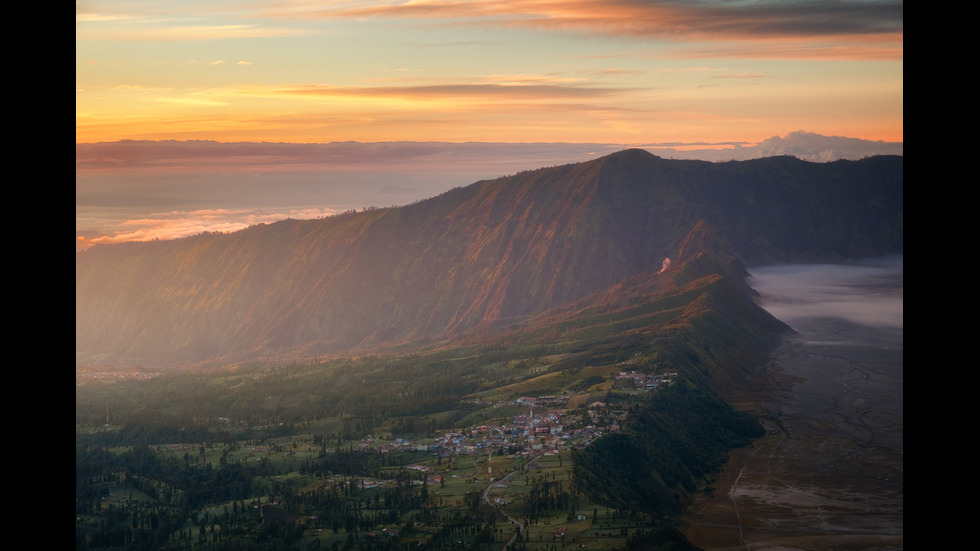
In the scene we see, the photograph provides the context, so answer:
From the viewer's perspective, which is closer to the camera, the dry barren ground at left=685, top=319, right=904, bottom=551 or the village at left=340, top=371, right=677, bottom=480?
the dry barren ground at left=685, top=319, right=904, bottom=551

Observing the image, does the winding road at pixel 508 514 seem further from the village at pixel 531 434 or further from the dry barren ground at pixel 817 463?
the dry barren ground at pixel 817 463

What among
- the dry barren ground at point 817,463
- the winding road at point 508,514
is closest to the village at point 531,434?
the winding road at point 508,514

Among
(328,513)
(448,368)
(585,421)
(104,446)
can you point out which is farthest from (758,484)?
(104,446)

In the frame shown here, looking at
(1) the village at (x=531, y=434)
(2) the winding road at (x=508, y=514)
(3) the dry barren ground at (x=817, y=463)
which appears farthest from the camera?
(1) the village at (x=531, y=434)

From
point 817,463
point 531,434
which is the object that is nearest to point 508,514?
point 531,434

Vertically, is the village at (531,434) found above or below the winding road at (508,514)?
above

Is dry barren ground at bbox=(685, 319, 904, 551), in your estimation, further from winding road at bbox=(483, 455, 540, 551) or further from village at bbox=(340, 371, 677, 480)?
village at bbox=(340, 371, 677, 480)

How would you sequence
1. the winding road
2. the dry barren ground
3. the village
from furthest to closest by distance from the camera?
the village, the dry barren ground, the winding road

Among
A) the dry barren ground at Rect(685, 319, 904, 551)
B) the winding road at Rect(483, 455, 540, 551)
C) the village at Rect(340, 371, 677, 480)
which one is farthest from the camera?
the village at Rect(340, 371, 677, 480)

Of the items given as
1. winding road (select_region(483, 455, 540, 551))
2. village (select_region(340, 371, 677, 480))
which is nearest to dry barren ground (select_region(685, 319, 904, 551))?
winding road (select_region(483, 455, 540, 551))
